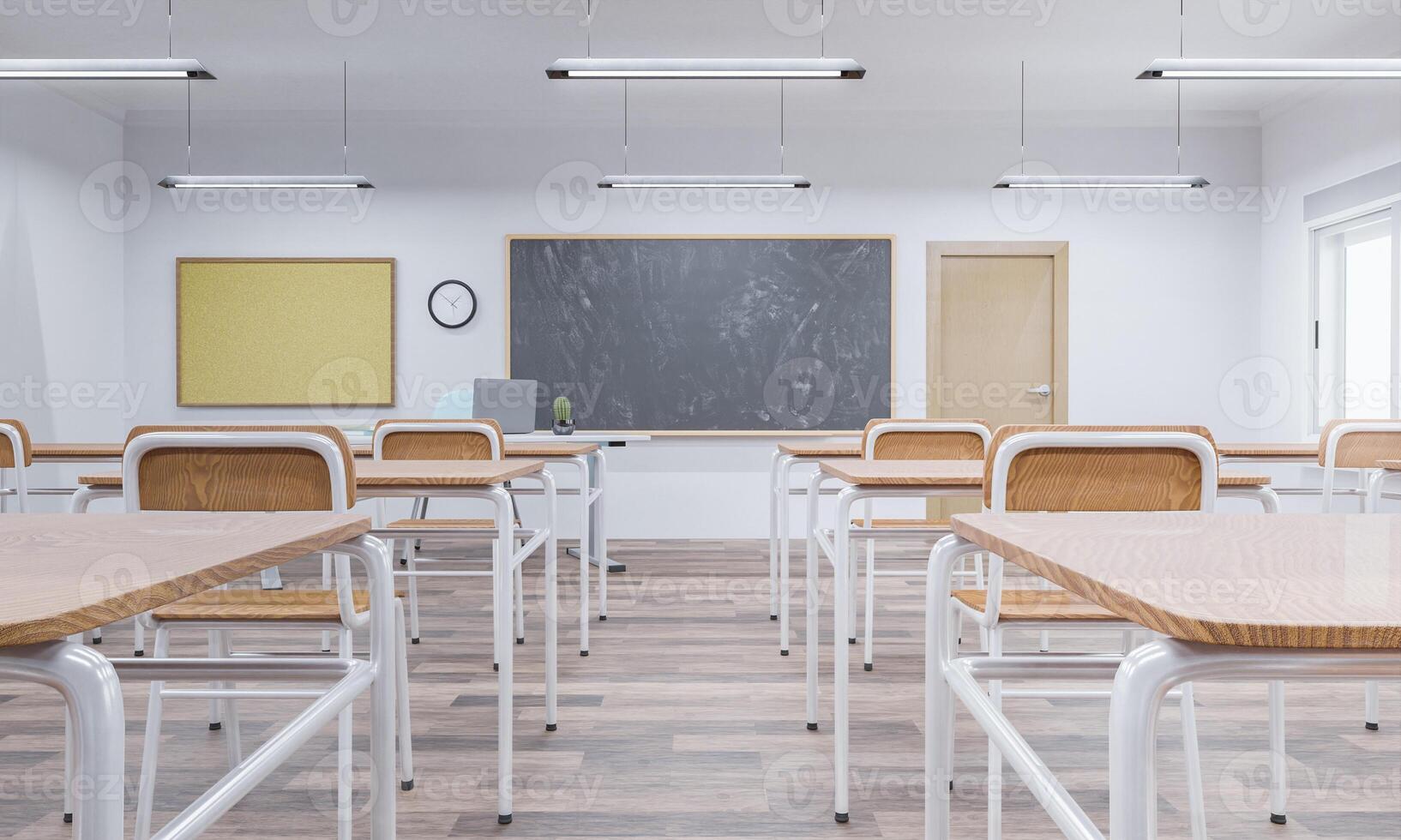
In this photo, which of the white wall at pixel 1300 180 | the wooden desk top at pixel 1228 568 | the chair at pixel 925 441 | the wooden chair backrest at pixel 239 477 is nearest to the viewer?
the wooden desk top at pixel 1228 568

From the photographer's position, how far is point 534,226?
18.4 ft

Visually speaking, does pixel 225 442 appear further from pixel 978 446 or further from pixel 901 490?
pixel 978 446

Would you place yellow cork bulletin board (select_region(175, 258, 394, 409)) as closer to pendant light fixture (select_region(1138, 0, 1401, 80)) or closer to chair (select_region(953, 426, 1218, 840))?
pendant light fixture (select_region(1138, 0, 1401, 80))

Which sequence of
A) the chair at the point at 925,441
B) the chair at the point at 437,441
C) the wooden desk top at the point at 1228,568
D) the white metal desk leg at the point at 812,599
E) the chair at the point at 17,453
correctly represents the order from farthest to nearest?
the chair at the point at 17,453 → the chair at the point at 437,441 → the chair at the point at 925,441 → the white metal desk leg at the point at 812,599 → the wooden desk top at the point at 1228,568

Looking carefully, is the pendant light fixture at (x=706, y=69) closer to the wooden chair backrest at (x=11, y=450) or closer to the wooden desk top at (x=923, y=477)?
the wooden desk top at (x=923, y=477)

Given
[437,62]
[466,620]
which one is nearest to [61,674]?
[466,620]

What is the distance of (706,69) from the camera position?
11.2 feet

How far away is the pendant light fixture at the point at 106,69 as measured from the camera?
10.9 ft

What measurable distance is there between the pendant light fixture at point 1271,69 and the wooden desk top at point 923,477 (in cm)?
225

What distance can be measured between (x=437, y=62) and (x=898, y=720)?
13.6 ft

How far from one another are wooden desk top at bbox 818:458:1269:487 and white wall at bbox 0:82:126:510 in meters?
5.00

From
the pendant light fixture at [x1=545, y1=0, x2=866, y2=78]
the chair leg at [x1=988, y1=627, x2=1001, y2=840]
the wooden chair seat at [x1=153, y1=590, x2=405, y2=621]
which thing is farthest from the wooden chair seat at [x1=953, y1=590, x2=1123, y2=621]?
the pendant light fixture at [x1=545, y1=0, x2=866, y2=78]

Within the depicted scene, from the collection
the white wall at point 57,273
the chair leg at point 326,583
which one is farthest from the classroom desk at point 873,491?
the white wall at point 57,273

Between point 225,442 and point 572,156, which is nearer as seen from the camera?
point 225,442
